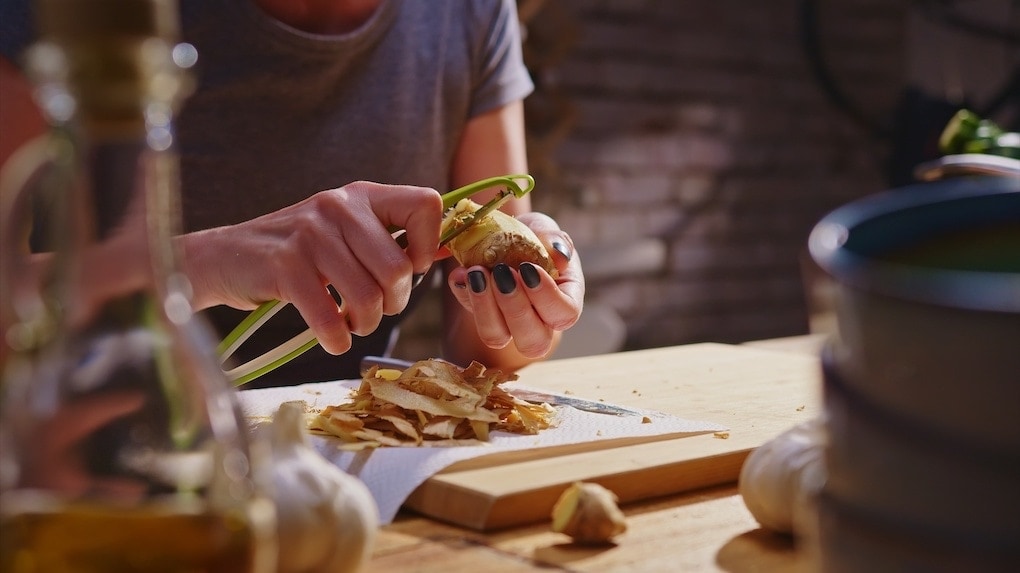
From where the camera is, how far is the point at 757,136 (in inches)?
149

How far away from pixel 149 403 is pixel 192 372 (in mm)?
20

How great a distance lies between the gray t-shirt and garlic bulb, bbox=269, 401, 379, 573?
3.32 feet

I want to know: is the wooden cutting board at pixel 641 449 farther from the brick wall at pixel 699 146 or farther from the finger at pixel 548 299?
the brick wall at pixel 699 146

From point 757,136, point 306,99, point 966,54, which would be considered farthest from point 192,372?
point 966,54

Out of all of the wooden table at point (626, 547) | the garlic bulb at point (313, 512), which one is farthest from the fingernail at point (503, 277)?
the garlic bulb at point (313, 512)

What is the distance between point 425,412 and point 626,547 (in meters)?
0.31

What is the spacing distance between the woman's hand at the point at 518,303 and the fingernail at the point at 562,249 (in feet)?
0.18

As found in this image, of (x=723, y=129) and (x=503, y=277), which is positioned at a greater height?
(x=503, y=277)

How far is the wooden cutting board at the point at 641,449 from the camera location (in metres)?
0.72

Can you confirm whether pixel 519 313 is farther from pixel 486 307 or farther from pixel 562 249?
pixel 562 249

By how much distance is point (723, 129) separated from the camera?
3.69 meters

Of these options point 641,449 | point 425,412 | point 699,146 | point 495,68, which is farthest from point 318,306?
point 699,146

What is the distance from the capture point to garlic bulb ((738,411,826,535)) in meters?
0.63

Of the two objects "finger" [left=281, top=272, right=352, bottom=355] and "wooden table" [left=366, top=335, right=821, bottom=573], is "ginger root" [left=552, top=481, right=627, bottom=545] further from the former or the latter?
"finger" [left=281, top=272, right=352, bottom=355]
